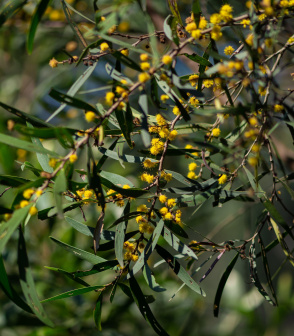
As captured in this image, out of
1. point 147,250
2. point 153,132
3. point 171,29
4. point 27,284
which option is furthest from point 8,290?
point 171,29

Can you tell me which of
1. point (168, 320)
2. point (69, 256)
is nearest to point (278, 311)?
point (168, 320)

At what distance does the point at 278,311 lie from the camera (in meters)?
1.57

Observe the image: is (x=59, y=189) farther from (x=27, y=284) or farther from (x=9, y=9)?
(x=9, y=9)

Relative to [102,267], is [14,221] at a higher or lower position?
higher

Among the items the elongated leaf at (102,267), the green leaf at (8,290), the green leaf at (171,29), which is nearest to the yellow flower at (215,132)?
the green leaf at (171,29)

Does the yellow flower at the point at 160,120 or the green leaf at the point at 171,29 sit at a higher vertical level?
the green leaf at the point at 171,29

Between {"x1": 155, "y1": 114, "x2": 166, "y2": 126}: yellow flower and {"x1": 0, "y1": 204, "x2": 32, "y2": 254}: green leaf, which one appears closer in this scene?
{"x1": 0, "y1": 204, "x2": 32, "y2": 254}: green leaf

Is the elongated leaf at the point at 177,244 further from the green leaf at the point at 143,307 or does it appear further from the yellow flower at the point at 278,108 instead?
the yellow flower at the point at 278,108

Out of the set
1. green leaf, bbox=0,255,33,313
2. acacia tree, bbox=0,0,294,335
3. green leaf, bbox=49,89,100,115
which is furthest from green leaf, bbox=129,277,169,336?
green leaf, bbox=49,89,100,115

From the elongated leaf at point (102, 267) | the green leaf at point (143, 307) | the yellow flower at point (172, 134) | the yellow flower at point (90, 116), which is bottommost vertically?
the green leaf at point (143, 307)

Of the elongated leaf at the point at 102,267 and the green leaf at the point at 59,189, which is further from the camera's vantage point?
the elongated leaf at the point at 102,267

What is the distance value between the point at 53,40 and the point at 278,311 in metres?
1.59

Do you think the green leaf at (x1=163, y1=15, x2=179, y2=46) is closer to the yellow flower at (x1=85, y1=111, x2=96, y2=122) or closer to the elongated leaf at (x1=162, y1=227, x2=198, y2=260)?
the yellow flower at (x1=85, y1=111, x2=96, y2=122)

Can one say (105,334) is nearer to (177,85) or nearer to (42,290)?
(42,290)
